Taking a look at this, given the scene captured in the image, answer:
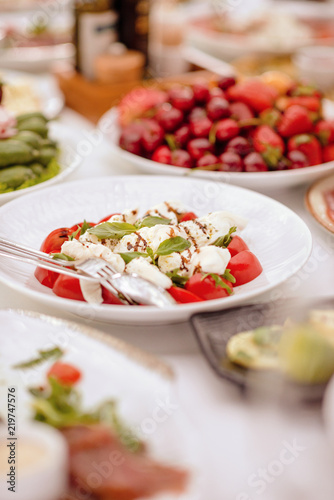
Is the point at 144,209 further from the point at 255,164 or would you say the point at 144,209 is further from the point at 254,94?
the point at 254,94

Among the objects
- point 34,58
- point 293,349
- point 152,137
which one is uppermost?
point 293,349

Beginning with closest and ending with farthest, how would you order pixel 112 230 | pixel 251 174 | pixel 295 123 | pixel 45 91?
pixel 112 230, pixel 251 174, pixel 295 123, pixel 45 91

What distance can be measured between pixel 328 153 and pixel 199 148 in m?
0.35

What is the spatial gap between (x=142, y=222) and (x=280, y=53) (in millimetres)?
2074

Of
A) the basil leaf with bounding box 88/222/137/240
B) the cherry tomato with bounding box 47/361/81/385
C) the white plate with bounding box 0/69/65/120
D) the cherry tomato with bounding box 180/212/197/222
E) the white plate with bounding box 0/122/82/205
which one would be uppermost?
the cherry tomato with bounding box 47/361/81/385

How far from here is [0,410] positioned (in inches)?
26.8

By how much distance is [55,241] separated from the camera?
104cm

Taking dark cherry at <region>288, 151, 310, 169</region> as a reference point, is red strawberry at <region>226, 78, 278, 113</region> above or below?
above

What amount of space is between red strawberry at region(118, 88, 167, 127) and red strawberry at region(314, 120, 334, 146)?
460 millimetres

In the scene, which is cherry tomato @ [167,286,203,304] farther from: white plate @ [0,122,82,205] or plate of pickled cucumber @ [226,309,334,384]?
white plate @ [0,122,82,205]

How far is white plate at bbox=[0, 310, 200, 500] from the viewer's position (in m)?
0.61

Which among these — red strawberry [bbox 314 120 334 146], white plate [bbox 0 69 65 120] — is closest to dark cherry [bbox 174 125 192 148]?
red strawberry [bbox 314 120 334 146]

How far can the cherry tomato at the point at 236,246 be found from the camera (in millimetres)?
1017

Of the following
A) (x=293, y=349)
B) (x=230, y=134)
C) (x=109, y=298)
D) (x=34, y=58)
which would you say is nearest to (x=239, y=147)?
(x=230, y=134)
